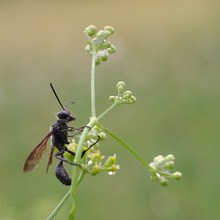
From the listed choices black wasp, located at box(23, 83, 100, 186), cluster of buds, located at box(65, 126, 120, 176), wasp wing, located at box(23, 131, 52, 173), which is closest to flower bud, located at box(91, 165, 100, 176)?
cluster of buds, located at box(65, 126, 120, 176)

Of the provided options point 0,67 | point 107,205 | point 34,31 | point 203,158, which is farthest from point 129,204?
point 34,31

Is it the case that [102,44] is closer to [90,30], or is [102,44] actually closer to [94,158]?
[90,30]

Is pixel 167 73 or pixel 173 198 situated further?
pixel 167 73

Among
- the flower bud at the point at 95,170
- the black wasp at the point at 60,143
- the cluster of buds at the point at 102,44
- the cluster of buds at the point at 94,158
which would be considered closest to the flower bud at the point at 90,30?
the cluster of buds at the point at 102,44

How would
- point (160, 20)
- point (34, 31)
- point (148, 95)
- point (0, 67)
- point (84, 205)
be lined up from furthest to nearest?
1. point (34, 31)
2. point (160, 20)
3. point (0, 67)
4. point (148, 95)
5. point (84, 205)

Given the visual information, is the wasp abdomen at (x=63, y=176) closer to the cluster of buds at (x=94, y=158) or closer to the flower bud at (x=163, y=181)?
the cluster of buds at (x=94, y=158)

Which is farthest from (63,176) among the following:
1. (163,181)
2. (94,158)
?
(163,181)

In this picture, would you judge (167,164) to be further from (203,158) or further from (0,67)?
(0,67)

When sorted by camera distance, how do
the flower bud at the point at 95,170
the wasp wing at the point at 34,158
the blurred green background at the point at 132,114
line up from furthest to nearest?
the blurred green background at the point at 132,114, the wasp wing at the point at 34,158, the flower bud at the point at 95,170

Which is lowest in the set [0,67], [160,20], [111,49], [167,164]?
[160,20]
